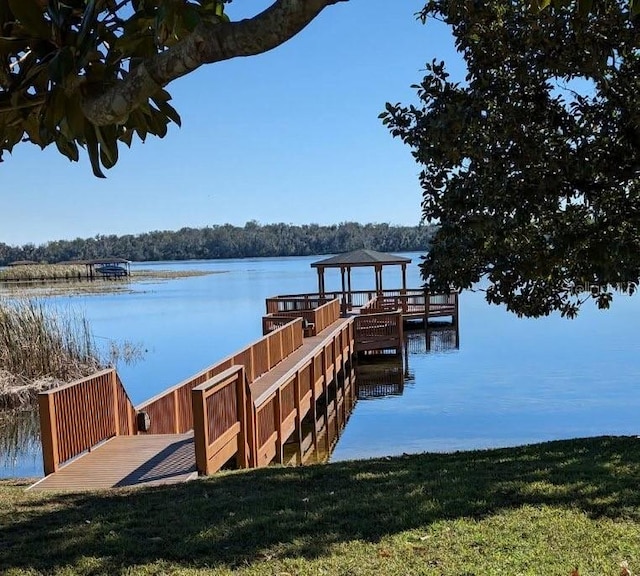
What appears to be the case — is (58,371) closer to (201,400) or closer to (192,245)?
(201,400)

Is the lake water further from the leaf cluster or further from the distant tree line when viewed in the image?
the distant tree line

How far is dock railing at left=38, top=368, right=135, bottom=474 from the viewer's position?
6711 mm

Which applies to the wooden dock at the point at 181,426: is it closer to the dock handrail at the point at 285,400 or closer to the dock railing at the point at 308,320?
the dock handrail at the point at 285,400

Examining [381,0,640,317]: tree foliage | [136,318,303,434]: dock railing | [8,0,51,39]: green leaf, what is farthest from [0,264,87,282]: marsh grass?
[8,0,51,39]: green leaf

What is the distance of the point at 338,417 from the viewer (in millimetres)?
16688

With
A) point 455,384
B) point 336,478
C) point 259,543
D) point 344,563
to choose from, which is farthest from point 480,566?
point 455,384

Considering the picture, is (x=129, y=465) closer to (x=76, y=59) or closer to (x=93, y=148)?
(x=93, y=148)

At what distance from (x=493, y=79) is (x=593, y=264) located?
1.92m

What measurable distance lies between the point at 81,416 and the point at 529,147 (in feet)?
17.4

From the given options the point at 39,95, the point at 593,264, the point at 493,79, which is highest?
the point at 493,79

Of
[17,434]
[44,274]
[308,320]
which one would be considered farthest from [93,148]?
[44,274]

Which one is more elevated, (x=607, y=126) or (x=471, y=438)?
(x=607, y=126)

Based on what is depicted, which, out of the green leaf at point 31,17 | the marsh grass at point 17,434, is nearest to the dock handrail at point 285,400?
the marsh grass at point 17,434

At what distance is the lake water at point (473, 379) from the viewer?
13.8 m
